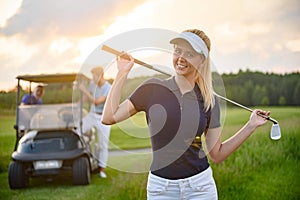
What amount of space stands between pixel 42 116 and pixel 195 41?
1600mm

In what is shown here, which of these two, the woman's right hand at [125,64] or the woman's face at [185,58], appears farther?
the woman's face at [185,58]

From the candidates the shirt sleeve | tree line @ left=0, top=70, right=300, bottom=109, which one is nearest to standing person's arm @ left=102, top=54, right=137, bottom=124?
the shirt sleeve

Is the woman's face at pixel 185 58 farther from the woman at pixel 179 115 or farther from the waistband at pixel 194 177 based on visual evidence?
the waistband at pixel 194 177

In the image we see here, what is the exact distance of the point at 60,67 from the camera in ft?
9.80

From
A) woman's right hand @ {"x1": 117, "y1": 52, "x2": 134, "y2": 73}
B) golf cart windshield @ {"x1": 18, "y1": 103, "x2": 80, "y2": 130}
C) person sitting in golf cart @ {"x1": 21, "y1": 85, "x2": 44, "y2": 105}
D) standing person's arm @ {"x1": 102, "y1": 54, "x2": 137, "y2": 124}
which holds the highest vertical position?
woman's right hand @ {"x1": 117, "y1": 52, "x2": 134, "y2": 73}

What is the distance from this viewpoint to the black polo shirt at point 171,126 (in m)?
1.70

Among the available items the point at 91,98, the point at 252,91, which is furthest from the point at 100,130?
the point at 252,91

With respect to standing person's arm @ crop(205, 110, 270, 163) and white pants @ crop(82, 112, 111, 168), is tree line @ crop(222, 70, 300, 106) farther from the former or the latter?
standing person's arm @ crop(205, 110, 270, 163)

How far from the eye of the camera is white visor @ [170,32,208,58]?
1739 millimetres

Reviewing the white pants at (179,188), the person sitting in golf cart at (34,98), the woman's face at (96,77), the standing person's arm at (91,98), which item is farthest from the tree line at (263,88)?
the white pants at (179,188)

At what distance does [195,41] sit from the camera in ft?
5.72

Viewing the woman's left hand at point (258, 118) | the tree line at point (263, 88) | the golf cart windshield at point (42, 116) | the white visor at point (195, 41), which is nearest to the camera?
the white visor at point (195, 41)

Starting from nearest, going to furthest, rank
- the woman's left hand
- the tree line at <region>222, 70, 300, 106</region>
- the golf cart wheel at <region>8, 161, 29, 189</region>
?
the woman's left hand, the golf cart wheel at <region>8, 161, 29, 189</region>, the tree line at <region>222, 70, 300, 106</region>

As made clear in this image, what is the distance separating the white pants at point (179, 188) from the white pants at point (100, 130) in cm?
121
